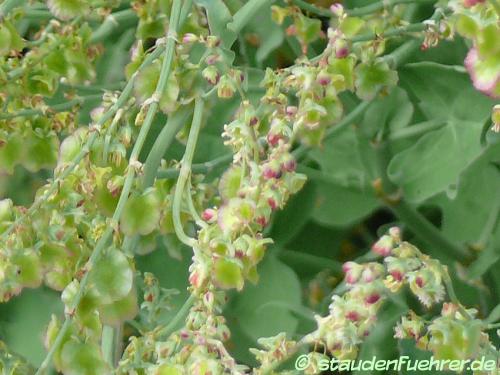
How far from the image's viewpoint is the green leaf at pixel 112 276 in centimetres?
55

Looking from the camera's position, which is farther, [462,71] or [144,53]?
[462,71]

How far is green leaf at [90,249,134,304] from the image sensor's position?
0.55 metres

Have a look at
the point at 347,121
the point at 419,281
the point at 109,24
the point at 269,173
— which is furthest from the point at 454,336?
the point at 109,24

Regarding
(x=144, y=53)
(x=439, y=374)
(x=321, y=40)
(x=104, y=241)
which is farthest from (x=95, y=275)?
(x=321, y=40)

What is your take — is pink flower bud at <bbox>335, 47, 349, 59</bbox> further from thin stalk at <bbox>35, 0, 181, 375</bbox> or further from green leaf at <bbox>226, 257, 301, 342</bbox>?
green leaf at <bbox>226, 257, 301, 342</bbox>

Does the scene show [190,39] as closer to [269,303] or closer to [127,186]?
[127,186]

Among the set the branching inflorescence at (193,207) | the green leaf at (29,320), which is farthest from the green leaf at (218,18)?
the green leaf at (29,320)

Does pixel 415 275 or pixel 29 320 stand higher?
pixel 415 275

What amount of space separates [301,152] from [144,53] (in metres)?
0.16

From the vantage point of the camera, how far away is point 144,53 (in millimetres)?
693

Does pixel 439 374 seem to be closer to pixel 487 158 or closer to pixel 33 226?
pixel 487 158

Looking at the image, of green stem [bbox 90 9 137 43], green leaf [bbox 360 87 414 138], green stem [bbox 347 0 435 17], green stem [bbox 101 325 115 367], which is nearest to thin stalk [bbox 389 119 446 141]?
green leaf [bbox 360 87 414 138]

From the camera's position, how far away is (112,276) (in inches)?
21.7

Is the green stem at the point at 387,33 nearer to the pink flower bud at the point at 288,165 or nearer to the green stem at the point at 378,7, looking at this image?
the green stem at the point at 378,7
